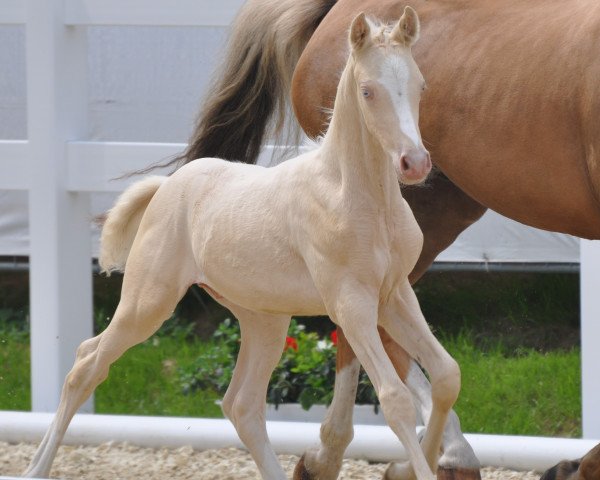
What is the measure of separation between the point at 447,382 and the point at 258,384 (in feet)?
2.39

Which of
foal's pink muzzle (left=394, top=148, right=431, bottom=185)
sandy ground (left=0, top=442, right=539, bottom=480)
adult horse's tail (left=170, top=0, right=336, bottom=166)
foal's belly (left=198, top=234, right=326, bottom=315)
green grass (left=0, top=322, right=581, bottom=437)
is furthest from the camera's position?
green grass (left=0, top=322, right=581, bottom=437)

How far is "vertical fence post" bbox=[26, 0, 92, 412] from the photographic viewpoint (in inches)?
190

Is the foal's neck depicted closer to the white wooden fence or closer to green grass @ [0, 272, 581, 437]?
the white wooden fence

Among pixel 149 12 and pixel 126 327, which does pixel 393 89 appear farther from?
pixel 149 12

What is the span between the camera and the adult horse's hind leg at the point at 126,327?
336 cm

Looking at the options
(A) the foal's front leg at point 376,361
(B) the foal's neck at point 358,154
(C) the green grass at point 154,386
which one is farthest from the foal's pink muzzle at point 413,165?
(C) the green grass at point 154,386

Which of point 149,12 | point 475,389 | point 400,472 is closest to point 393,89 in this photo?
point 400,472

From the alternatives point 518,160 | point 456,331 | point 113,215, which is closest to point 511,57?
point 518,160

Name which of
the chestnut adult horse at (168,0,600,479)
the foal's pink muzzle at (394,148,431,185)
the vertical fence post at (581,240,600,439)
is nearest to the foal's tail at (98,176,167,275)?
the chestnut adult horse at (168,0,600,479)

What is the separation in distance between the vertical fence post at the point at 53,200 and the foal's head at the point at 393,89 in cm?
232

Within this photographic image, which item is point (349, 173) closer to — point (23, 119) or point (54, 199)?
point (54, 199)

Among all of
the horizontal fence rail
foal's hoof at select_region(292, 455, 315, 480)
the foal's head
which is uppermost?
the foal's head

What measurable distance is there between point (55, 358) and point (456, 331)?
2304 mm

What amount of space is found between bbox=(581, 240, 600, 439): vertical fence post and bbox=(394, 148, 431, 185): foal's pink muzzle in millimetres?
2041
